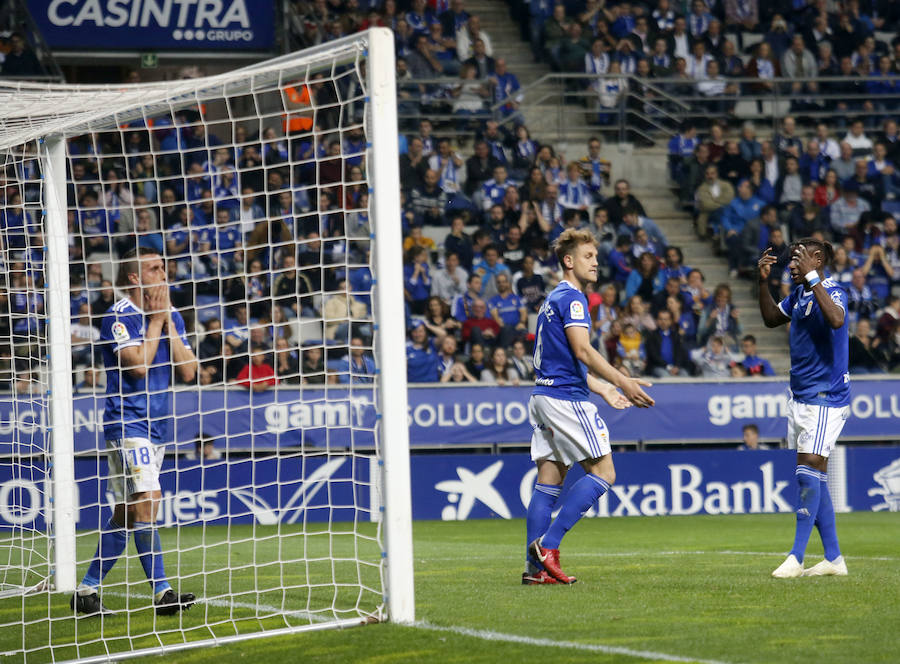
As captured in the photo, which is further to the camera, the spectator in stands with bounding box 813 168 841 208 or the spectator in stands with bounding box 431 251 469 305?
the spectator in stands with bounding box 813 168 841 208

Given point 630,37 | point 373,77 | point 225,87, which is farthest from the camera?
point 630,37

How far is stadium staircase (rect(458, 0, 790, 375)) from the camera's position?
21109 mm

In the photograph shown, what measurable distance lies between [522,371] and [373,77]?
35.3 feet

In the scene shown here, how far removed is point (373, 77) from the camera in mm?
6719

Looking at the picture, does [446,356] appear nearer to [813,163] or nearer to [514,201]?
[514,201]

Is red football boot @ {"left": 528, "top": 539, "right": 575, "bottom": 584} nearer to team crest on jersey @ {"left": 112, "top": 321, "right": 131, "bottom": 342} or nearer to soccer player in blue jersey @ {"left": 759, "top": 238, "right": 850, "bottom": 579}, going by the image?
soccer player in blue jersey @ {"left": 759, "top": 238, "right": 850, "bottom": 579}

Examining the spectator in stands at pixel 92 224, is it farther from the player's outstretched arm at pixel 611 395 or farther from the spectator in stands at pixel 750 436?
the player's outstretched arm at pixel 611 395

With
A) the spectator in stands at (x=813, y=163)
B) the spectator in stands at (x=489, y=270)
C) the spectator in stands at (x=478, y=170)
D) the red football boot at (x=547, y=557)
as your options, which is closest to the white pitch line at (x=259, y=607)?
the red football boot at (x=547, y=557)

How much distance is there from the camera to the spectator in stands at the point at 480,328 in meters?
17.5

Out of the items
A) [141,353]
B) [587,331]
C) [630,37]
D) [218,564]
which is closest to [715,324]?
[630,37]

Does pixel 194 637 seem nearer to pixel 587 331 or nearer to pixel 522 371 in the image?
pixel 587 331

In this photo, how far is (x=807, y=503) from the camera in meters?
8.51

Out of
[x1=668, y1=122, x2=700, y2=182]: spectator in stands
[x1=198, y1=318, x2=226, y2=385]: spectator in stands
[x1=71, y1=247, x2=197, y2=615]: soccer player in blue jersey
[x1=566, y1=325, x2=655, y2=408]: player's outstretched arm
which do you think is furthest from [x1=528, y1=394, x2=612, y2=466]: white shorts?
[x1=668, y1=122, x2=700, y2=182]: spectator in stands

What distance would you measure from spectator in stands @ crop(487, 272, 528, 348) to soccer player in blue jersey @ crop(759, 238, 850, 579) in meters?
9.31
